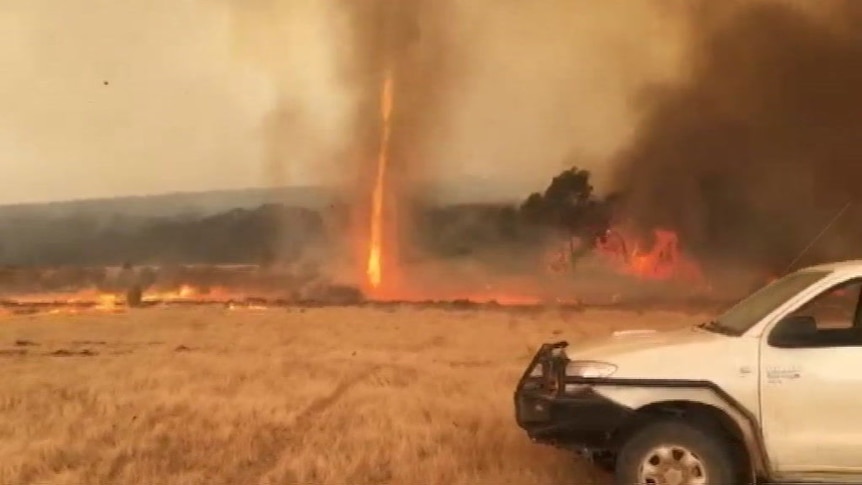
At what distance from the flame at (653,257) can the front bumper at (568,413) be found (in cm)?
2222

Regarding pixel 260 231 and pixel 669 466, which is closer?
pixel 669 466

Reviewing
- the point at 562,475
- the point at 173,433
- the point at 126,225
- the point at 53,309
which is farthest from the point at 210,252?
the point at 562,475

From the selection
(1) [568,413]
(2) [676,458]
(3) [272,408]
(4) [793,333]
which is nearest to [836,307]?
(4) [793,333]

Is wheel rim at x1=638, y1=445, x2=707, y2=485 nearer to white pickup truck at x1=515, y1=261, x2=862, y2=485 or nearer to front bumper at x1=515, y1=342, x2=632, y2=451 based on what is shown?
white pickup truck at x1=515, y1=261, x2=862, y2=485

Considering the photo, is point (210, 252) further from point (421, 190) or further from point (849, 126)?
point (849, 126)

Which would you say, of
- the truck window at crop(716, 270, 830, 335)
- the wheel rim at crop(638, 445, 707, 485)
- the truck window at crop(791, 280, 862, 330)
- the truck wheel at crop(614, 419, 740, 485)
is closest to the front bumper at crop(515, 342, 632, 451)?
the truck wheel at crop(614, 419, 740, 485)

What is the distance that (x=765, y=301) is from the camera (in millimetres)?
6637

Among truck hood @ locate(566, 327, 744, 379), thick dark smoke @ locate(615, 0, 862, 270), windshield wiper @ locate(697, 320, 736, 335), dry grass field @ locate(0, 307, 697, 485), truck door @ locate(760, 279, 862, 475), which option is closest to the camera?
truck door @ locate(760, 279, 862, 475)

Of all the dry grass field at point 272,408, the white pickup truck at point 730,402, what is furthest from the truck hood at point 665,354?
the dry grass field at point 272,408

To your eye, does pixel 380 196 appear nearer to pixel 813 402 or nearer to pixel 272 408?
pixel 272 408

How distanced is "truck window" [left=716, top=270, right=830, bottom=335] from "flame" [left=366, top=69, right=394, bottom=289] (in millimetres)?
21325

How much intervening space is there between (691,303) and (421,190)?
8.47 meters

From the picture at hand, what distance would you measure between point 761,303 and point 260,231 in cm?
2514

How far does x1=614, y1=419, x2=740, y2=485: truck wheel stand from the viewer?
19.8ft
